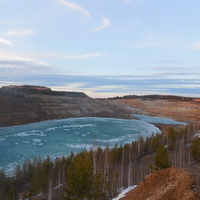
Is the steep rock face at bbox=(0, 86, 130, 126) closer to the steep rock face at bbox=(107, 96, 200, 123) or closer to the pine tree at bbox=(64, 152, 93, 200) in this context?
the steep rock face at bbox=(107, 96, 200, 123)

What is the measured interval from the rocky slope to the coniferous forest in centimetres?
58

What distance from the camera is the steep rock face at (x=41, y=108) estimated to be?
75125 millimetres

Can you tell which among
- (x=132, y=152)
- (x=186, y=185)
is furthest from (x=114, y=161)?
(x=186, y=185)

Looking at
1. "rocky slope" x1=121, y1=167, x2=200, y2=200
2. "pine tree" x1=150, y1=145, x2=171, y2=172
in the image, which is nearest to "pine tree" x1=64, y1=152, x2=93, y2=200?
"rocky slope" x1=121, y1=167, x2=200, y2=200

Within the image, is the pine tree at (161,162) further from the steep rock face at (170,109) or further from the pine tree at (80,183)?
the steep rock face at (170,109)

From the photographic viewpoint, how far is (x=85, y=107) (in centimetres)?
10956

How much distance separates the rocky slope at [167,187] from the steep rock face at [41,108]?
218 feet

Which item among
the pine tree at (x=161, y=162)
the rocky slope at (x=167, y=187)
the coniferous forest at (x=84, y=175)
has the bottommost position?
the coniferous forest at (x=84, y=175)

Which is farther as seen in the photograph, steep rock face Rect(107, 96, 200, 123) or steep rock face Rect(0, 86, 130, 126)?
steep rock face Rect(107, 96, 200, 123)

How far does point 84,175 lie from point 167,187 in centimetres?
693

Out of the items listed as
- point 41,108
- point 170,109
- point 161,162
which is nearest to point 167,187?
point 161,162

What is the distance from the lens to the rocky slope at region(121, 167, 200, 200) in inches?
332

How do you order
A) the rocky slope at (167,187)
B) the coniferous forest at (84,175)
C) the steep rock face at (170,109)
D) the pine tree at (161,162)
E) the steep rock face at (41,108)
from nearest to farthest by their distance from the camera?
the rocky slope at (167,187)
the coniferous forest at (84,175)
the pine tree at (161,162)
the steep rock face at (41,108)
the steep rock face at (170,109)

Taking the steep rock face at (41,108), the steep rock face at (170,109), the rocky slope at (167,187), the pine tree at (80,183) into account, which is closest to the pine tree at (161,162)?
the pine tree at (80,183)
